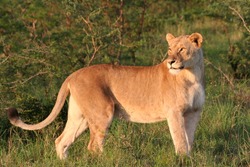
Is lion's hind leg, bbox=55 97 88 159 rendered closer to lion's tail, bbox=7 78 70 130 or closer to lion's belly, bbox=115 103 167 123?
lion's tail, bbox=7 78 70 130

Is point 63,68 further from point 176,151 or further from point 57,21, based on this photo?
point 176,151

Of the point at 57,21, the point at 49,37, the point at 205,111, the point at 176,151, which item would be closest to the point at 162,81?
the point at 176,151

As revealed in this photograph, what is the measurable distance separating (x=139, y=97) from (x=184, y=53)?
58 centimetres

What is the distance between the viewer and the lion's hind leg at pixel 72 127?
5.34 metres

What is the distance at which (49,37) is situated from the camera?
7613mm

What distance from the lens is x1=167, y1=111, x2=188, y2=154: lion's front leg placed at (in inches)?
199

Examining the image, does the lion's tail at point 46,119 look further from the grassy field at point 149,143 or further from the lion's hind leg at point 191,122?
the lion's hind leg at point 191,122

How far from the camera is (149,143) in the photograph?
5.33 meters

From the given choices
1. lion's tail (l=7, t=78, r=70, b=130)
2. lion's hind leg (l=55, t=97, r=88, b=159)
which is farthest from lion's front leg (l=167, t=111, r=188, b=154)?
lion's tail (l=7, t=78, r=70, b=130)

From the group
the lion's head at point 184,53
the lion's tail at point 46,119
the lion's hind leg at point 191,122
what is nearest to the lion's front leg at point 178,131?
the lion's hind leg at point 191,122

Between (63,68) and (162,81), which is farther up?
(162,81)

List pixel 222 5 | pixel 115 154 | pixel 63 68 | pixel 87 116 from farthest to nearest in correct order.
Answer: pixel 222 5
pixel 63 68
pixel 87 116
pixel 115 154

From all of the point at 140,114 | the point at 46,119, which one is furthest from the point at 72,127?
the point at 140,114

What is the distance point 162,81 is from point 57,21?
A: 3266 mm
